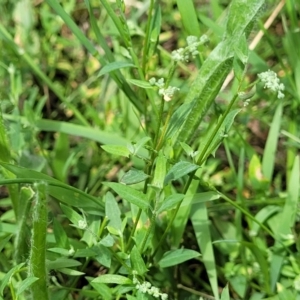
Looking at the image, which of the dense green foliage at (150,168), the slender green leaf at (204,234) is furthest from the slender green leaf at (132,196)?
the slender green leaf at (204,234)

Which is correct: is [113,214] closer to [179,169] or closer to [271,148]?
[179,169]

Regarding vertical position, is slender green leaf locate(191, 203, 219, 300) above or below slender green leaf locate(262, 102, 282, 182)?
below

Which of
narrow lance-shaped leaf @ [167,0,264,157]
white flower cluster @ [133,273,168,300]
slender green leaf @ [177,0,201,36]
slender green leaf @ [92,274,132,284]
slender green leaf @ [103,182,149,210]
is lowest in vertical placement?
slender green leaf @ [92,274,132,284]

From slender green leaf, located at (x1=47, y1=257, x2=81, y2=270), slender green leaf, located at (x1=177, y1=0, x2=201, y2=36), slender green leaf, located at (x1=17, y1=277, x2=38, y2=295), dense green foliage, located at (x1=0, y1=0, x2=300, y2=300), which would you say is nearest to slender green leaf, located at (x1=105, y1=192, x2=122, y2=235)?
dense green foliage, located at (x1=0, y1=0, x2=300, y2=300)

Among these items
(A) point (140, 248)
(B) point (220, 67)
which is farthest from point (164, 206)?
(B) point (220, 67)

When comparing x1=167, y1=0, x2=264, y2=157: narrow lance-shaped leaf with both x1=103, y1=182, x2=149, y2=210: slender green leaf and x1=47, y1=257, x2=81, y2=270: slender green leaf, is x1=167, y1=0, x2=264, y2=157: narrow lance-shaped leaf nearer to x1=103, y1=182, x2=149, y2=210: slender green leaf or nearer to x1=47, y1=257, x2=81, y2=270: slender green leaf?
x1=103, y1=182, x2=149, y2=210: slender green leaf

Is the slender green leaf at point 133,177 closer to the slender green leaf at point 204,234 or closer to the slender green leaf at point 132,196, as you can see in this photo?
the slender green leaf at point 132,196

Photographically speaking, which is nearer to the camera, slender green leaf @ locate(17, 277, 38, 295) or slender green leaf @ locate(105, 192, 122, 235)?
slender green leaf @ locate(17, 277, 38, 295)

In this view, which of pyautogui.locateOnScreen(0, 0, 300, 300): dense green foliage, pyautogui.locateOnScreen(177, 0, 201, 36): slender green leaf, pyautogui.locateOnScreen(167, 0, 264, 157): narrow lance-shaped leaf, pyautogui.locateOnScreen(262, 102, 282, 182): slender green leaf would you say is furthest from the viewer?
pyautogui.locateOnScreen(262, 102, 282, 182): slender green leaf
